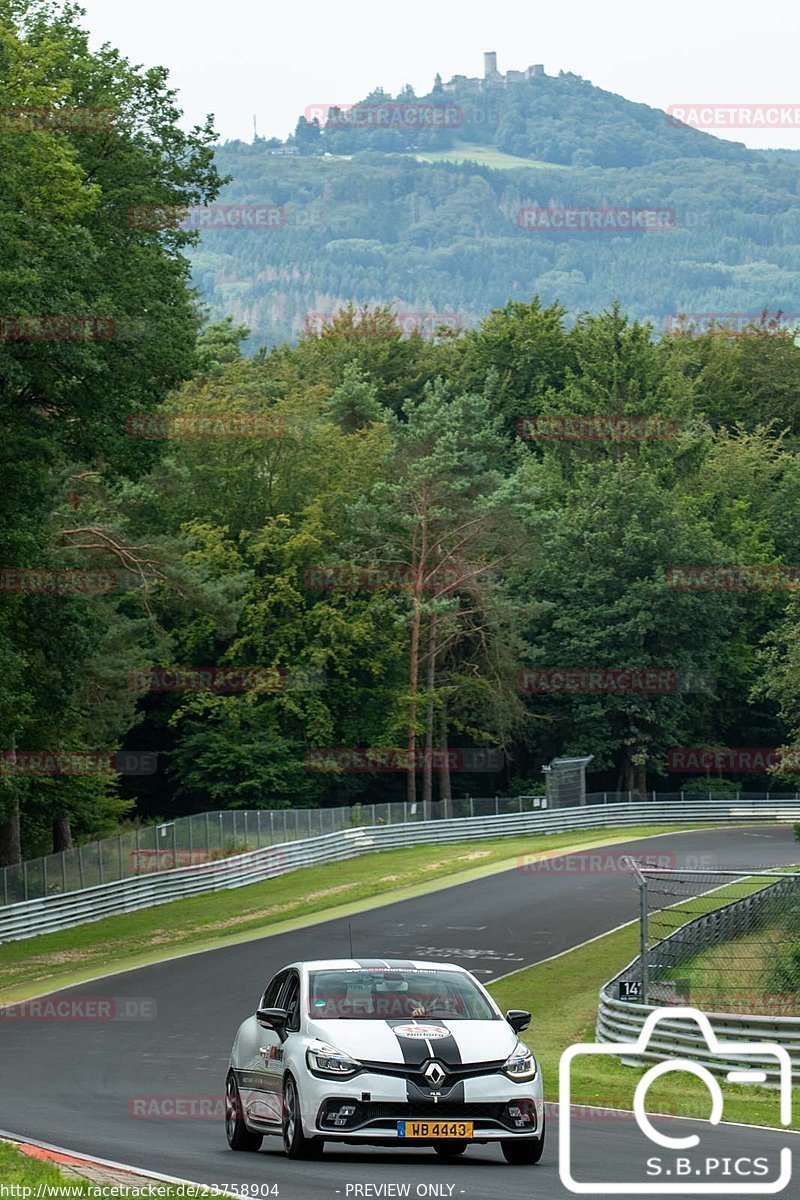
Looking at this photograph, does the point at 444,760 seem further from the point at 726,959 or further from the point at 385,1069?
the point at 385,1069

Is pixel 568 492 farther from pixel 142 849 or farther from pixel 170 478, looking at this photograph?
pixel 142 849

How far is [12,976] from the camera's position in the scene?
117ft

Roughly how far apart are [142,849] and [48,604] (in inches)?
460

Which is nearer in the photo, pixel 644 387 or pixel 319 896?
pixel 319 896

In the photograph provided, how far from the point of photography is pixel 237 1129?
14109 mm

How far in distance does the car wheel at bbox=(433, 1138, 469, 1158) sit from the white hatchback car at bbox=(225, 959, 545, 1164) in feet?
0.05

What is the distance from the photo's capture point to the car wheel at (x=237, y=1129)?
552 inches

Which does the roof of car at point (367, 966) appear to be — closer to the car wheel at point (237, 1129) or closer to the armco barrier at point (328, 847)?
the car wheel at point (237, 1129)

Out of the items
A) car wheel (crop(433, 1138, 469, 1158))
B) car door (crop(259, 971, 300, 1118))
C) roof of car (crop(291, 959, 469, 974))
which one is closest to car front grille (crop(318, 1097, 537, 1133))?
car wheel (crop(433, 1138, 469, 1158))

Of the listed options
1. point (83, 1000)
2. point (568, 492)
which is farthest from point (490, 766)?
point (83, 1000)

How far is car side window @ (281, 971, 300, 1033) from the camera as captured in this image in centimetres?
1379

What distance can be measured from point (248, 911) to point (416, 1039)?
33.7 m

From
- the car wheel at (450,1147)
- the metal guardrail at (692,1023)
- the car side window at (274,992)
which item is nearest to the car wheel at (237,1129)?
the car side window at (274,992)

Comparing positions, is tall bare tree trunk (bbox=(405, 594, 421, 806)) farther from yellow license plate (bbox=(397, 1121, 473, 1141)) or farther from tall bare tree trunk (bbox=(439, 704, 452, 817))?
yellow license plate (bbox=(397, 1121, 473, 1141))
